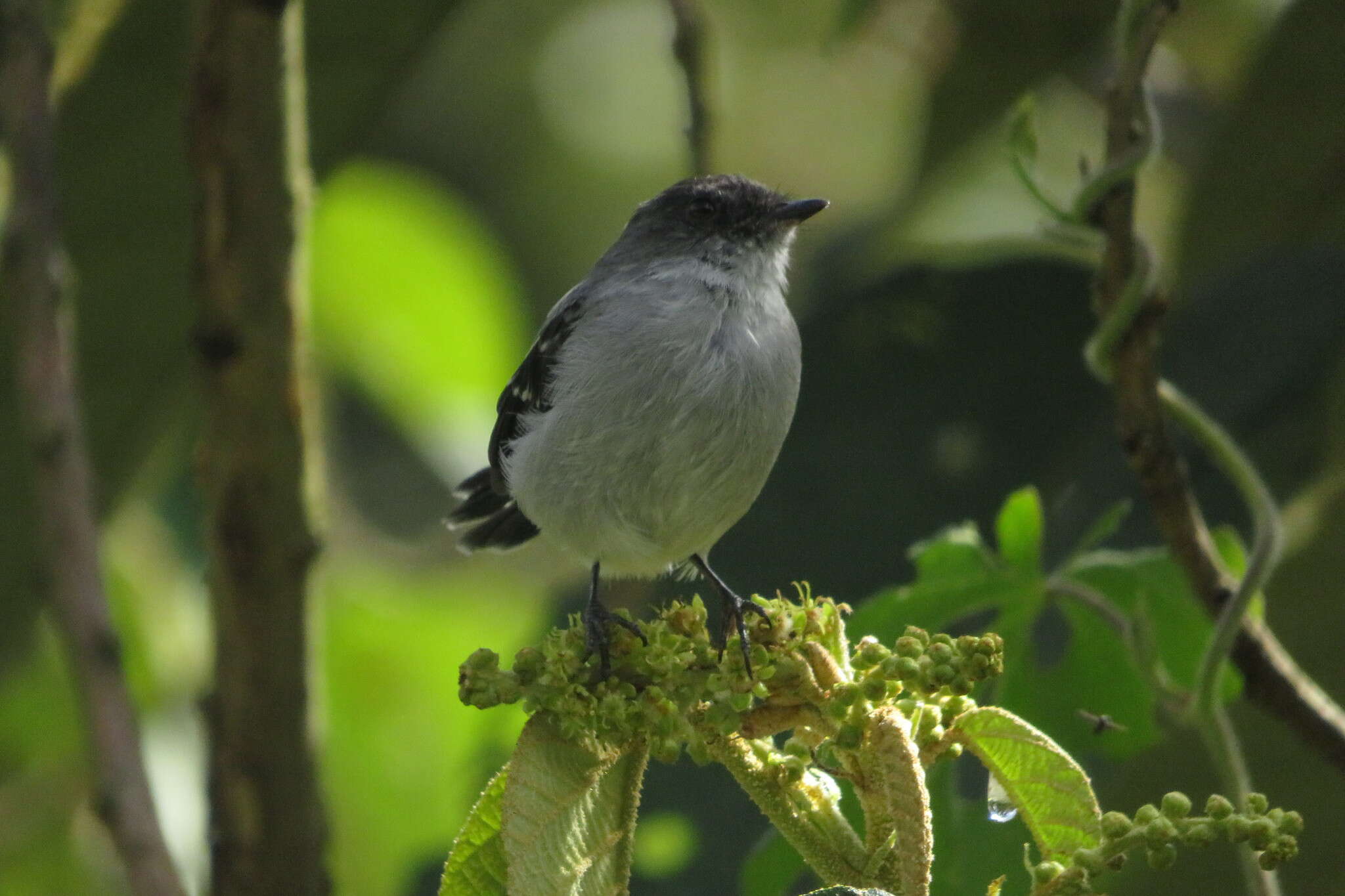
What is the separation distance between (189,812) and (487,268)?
157cm

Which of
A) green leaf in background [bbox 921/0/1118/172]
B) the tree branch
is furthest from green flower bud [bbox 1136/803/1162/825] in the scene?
green leaf in background [bbox 921/0/1118/172]

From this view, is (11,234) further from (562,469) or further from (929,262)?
(929,262)

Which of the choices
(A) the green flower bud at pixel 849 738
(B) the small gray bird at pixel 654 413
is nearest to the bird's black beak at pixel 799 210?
(B) the small gray bird at pixel 654 413

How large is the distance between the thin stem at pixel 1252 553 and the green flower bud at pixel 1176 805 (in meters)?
0.77

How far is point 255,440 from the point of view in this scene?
274cm

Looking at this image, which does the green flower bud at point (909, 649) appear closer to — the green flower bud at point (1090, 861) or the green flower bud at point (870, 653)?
the green flower bud at point (870, 653)

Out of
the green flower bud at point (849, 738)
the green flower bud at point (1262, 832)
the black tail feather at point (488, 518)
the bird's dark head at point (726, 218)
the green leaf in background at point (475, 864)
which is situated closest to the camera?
the green flower bud at point (1262, 832)

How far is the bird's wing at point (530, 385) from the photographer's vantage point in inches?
123

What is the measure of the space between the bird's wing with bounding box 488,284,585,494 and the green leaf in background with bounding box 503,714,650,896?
1505 millimetres

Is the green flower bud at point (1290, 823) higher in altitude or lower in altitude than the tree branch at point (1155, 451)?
lower

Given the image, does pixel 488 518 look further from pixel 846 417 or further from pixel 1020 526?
pixel 1020 526

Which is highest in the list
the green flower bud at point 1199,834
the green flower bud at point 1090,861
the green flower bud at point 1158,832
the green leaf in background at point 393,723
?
the green leaf in background at point 393,723

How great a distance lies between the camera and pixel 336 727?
3.69 metres

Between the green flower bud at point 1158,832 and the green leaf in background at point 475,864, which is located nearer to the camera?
the green flower bud at point 1158,832
